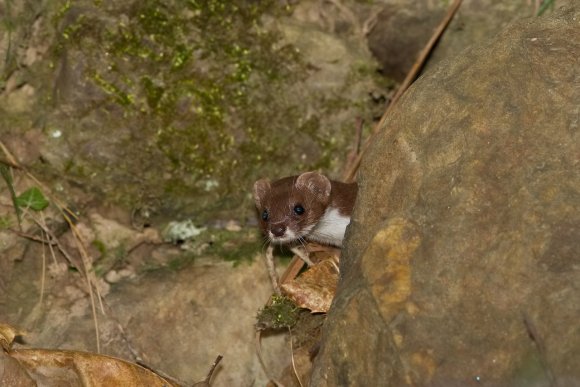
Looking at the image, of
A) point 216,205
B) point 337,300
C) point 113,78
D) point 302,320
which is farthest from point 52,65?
point 337,300

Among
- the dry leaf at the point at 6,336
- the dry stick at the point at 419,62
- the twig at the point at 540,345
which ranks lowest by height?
the dry leaf at the point at 6,336

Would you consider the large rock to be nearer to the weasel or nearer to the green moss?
the green moss

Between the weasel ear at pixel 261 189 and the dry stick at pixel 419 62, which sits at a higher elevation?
the dry stick at pixel 419 62

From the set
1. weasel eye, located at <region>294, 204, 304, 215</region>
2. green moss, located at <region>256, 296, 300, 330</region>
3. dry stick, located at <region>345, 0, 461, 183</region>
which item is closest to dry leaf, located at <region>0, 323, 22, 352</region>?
green moss, located at <region>256, 296, 300, 330</region>

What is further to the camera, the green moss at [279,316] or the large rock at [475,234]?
the green moss at [279,316]

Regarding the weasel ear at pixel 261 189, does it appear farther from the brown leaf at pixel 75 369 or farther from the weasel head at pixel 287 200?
the brown leaf at pixel 75 369

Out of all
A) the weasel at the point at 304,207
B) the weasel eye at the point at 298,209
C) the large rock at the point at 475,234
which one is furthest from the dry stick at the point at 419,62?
the large rock at the point at 475,234

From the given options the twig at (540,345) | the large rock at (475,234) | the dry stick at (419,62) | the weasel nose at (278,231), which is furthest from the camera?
the dry stick at (419,62)

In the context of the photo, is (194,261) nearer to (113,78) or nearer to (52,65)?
(113,78)

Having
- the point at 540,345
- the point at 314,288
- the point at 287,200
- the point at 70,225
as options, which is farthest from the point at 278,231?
the point at 540,345
